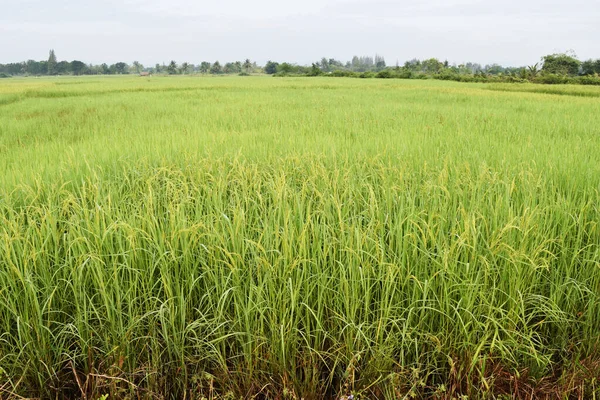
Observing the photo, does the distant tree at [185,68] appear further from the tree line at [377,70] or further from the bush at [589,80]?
the bush at [589,80]

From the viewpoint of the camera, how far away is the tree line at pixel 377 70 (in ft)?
100

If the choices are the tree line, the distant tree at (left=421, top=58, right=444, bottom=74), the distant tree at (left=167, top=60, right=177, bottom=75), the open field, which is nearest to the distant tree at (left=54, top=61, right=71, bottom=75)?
the tree line

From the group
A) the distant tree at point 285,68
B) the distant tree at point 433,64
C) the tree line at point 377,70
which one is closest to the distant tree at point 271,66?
the tree line at point 377,70

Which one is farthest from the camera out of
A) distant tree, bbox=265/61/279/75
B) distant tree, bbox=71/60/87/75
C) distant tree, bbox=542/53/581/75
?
distant tree, bbox=71/60/87/75

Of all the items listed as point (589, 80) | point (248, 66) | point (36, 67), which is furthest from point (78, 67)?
point (589, 80)

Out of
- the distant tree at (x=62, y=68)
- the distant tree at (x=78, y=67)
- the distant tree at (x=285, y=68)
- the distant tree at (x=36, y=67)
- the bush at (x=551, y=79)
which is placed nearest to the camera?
the bush at (x=551, y=79)

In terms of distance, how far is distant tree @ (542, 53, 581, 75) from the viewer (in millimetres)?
42812

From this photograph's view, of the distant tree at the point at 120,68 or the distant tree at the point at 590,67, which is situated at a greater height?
the distant tree at the point at 120,68

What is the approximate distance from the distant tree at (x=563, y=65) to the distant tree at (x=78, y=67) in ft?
342

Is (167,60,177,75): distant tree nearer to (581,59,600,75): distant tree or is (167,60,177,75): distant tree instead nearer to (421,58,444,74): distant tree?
(421,58,444,74): distant tree

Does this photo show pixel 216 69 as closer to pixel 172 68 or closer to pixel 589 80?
pixel 172 68

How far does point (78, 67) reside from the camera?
10231cm

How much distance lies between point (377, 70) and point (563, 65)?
49499mm

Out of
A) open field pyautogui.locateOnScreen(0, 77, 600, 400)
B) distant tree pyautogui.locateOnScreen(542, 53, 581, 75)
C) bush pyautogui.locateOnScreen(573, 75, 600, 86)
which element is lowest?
open field pyautogui.locateOnScreen(0, 77, 600, 400)
